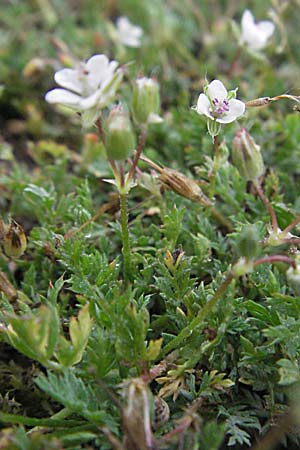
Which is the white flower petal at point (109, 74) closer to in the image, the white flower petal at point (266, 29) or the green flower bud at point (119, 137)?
the green flower bud at point (119, 137)

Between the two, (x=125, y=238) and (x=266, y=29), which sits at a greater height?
(x=266, y=29)

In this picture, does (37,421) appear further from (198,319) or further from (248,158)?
(248,158)

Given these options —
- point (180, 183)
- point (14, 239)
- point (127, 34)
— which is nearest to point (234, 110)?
point (180, 183)

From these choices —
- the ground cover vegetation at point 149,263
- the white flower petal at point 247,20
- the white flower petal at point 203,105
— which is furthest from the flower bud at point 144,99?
the white flower petal at point 247,20

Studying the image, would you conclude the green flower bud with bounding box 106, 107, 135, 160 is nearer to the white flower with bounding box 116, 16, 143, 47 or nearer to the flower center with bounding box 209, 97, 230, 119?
the flower center with bounding box 209, 97, 230, 119

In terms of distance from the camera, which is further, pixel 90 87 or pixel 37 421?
pixel 90 87
